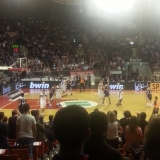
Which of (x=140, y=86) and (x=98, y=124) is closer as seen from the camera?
(x=98, y=124)

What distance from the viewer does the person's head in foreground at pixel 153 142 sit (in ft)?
11.1

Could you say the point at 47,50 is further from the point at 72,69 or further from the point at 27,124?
the point at 27,124

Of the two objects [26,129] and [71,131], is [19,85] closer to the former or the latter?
[26,129]

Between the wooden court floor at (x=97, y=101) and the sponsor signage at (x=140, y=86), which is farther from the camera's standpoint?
the sponsor signage at (x=140, y=86)

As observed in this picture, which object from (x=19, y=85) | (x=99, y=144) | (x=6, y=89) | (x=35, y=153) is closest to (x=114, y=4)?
(x=6, y=89)

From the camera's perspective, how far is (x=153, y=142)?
3459mm

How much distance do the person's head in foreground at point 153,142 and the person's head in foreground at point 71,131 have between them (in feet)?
3.84

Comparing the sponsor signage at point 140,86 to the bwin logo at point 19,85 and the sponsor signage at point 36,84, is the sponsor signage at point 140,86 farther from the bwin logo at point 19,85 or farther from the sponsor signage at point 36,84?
the bwin logo at point 19,85

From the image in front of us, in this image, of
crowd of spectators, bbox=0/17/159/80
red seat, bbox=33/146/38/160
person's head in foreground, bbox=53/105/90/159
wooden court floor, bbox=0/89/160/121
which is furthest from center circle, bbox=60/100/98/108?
person's head in foreground, bbox=53/105/90/159

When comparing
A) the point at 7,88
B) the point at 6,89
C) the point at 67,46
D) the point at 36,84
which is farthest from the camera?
the point at 67,46

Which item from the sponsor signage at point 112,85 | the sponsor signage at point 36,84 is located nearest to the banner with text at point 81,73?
the sponsor signage at point 112,85

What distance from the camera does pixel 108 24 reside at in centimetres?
4622

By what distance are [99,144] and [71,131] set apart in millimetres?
593

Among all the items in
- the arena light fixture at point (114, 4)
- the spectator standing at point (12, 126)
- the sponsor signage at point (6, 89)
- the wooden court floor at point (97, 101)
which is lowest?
the wooden court floor at point (97, 101)
